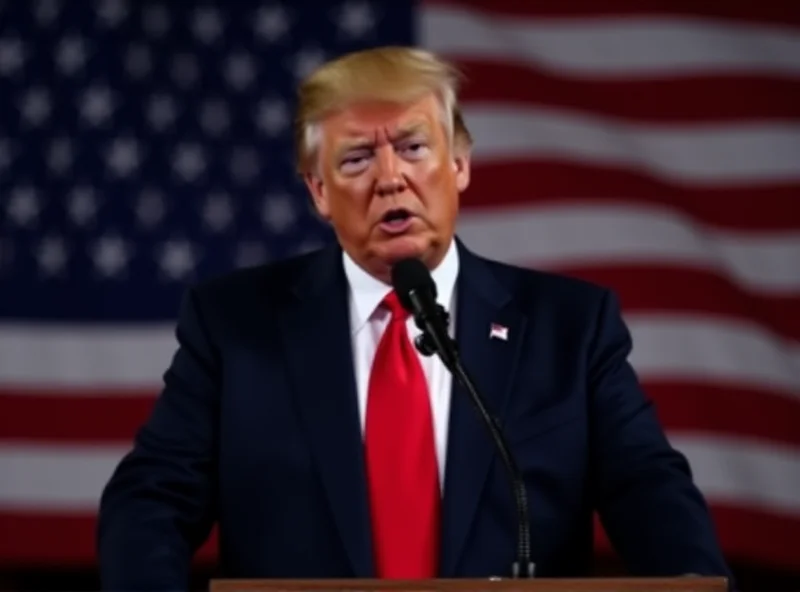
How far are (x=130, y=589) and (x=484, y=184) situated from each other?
2.05 metres

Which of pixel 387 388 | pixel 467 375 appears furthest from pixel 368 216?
pixel 467 375

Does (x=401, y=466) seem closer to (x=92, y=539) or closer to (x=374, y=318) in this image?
(x=374, y=318)

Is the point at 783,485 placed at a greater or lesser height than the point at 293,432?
lesser

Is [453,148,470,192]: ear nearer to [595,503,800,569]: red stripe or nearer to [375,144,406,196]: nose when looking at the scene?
[375,144,406,196]: nose

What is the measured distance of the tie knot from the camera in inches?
113

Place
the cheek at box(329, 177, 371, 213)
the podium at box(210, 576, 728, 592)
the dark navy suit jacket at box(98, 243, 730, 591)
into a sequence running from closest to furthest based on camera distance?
the podium at box(210, 576, 728, 592) → the dark navy suit jacket at box(98, 243, 730, 591) → the cheek at box(329, 177, 371, 213)

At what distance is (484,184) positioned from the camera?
447 cm

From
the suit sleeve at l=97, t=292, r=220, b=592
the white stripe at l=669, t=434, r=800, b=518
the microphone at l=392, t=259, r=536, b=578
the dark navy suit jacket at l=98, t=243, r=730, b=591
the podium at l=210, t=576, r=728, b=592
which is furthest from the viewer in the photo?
the white stripe at l=669, t=434, r=800, b=518

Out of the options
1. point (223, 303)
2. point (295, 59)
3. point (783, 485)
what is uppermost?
point (295, 59)

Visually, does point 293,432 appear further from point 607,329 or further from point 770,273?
point 770,273

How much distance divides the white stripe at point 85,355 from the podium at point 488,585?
7.28 feet

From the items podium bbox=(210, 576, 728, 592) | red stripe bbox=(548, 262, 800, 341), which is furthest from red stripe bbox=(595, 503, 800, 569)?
podium bbox=(210, 576, 728, 592)

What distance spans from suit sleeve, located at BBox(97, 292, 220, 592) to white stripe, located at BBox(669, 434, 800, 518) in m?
1.63

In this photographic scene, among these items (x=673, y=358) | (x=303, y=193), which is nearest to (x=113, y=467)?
(x=303, y=193)
